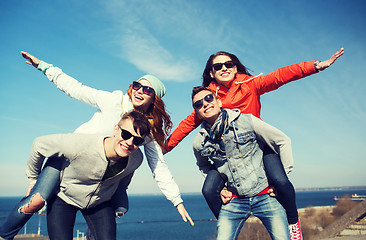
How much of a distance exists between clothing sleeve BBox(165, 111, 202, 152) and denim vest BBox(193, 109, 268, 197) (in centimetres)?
67

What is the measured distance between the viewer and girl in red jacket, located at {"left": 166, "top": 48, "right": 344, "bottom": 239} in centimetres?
335

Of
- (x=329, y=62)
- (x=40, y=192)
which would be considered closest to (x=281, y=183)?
(x=329, y=62)

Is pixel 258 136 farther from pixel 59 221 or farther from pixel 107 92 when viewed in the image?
pixel 59 221

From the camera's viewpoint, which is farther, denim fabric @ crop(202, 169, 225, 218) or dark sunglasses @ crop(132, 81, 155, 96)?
dark sunglasses @ crop(132, 81, 155, 96)

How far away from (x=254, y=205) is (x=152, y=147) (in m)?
1.61

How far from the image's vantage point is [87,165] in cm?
319

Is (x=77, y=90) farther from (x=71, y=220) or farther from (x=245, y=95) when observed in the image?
(x=245, y=95)

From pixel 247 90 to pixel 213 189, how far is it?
4.89 ft

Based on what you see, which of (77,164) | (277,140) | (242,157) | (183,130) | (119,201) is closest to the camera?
(77,164)

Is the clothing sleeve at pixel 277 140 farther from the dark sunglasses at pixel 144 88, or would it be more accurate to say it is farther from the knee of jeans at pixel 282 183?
the dark sunglasses at pixel 144 88

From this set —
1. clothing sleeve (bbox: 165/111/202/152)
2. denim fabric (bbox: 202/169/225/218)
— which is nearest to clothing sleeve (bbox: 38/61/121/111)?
clothing sleeve (bbox: 165/111/202/152)

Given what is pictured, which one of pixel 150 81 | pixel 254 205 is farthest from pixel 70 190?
pixel 254 205

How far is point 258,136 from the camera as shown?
3451 millimetres

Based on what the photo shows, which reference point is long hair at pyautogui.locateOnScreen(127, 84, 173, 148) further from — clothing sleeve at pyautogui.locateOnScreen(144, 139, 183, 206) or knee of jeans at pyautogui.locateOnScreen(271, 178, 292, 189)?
knee of jeans at pyautogui.locateOnScreen(271, 178, 292, 189)
